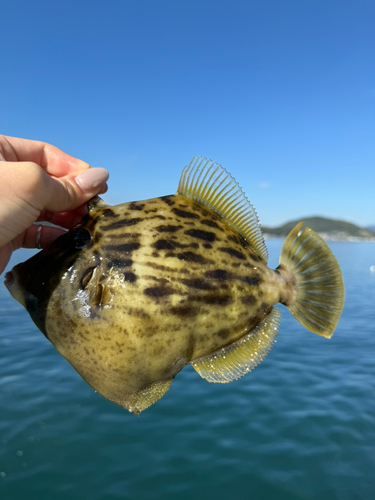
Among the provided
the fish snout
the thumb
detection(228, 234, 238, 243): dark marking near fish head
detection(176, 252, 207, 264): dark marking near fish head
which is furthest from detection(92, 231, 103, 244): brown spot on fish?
detection(228, 234, 238, 243): dark marking near fish head

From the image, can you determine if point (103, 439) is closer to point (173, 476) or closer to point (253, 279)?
point (173, 476)

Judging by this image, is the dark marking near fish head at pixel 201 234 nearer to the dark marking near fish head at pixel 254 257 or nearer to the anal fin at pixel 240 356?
the dark marking near fish head at pixel 254 257

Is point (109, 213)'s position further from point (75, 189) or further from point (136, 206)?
point (75, 189)

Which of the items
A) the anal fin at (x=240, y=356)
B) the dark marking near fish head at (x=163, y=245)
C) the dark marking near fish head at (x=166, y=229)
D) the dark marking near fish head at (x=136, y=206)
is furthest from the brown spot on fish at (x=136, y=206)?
the anal fin at (x=240, y=356)

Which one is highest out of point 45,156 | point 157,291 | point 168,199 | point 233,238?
point 45,156

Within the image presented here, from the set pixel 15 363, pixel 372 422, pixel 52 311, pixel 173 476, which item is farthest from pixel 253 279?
pixel 15 363

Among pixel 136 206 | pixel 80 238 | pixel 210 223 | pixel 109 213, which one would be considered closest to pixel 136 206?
pixel 136 206
